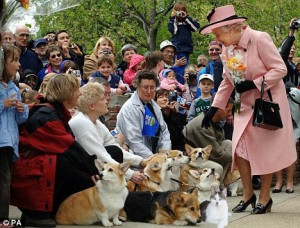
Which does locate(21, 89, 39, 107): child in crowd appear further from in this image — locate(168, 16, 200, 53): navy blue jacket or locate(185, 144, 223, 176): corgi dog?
locate(168, 16, 200, 53): navy blue jacket

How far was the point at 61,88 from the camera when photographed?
7449mm

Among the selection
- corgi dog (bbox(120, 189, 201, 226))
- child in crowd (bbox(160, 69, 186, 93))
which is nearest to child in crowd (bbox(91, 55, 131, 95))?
child in crowd (bbox(160, 69, 186, 93))

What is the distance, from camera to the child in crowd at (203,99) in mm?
11164

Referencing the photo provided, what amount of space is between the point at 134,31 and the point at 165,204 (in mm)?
21700

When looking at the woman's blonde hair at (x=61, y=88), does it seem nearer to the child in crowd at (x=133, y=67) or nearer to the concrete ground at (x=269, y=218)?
Result: the concrete ground at (x=269, y=218)

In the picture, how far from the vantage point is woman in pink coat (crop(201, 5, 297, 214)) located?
8.25 m

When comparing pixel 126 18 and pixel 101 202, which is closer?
pixel 101 202

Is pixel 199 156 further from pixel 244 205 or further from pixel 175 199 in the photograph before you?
pixel 175 199

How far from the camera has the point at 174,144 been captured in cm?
→ 1055

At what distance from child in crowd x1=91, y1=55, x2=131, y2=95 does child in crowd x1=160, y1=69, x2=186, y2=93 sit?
0.64 m

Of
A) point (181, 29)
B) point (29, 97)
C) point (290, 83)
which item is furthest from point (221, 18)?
point (181, 29)

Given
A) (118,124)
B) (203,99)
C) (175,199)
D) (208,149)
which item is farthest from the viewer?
(203,99)

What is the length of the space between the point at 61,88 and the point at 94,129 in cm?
68

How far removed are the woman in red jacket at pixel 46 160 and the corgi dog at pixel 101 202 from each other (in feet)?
0.46
